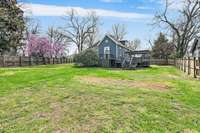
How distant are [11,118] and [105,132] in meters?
2.50

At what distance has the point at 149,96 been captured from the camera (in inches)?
411

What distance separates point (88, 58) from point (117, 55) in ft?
28.9

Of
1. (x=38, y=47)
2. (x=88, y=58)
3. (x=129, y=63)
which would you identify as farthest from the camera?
(x=38, y=47)

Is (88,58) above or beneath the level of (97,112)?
above

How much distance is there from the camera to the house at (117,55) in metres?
38.2

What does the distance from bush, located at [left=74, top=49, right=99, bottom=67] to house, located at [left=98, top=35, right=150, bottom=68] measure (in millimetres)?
1267

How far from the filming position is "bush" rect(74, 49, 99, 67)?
128 ft

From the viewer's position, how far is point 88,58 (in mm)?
39000

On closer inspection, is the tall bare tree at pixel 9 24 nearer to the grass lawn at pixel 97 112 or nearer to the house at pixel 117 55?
the grass lawn at pixel 97 112

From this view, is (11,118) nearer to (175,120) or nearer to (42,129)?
(42,129)

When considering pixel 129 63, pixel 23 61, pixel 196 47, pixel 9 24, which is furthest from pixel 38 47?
pixel 9 24

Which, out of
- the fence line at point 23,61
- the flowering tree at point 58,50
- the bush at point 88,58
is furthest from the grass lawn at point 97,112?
the flowering tree at point 58,50

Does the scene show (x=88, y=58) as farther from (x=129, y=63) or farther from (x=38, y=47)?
(x=38, y=47)

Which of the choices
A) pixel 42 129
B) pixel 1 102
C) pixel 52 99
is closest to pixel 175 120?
pixel 42 129
